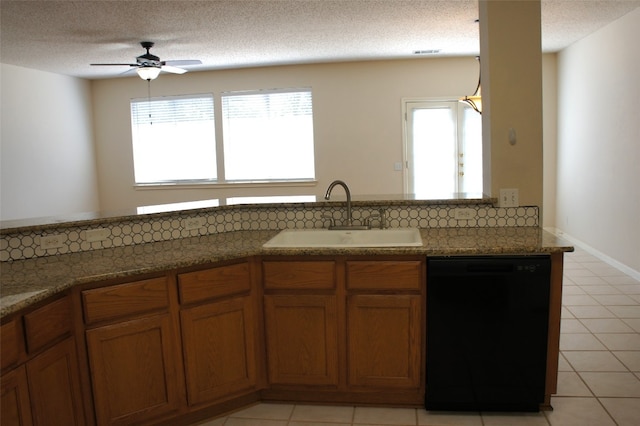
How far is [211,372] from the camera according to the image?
7.70 ft

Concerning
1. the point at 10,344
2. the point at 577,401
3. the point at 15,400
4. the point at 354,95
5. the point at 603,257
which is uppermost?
the point at 354,95

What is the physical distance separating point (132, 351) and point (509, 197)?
2065 mm

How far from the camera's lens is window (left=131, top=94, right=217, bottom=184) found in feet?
23.5

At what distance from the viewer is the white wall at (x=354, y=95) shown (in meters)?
6.61

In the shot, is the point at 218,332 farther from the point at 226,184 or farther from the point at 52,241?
the point at 226,184

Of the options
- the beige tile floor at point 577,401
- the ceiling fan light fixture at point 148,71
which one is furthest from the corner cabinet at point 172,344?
the ceiling fan light fixture at point 148,71

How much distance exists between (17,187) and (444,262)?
559cm

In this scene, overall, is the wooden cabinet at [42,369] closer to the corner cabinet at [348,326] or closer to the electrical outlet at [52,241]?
the electrical outlet at [52,241]

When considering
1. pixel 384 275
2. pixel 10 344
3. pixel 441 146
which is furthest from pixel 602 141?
pixel 10 344

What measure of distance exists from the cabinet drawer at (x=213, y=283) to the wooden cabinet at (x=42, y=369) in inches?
18.6

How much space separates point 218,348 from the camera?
7.69 feet

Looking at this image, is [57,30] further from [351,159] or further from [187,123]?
[351,159]

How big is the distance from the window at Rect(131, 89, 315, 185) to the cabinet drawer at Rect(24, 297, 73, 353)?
17.0 feet

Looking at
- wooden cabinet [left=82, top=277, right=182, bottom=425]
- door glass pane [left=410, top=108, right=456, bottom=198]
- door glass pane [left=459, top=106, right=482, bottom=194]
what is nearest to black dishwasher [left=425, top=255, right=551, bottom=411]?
wooden cabinet [left=82, top=277, right=182, bottom=425]
